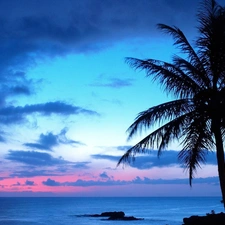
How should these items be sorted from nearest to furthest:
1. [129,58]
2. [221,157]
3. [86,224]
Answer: [221,157], [129,58], [86,224]

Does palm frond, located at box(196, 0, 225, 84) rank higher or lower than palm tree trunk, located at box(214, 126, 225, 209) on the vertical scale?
higher

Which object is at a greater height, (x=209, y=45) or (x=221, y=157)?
(x=209, y=45)

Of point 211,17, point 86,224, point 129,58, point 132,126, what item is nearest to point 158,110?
point 132,126

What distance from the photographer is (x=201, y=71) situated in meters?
15.8

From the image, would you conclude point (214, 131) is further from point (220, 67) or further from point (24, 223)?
point (24, 223)

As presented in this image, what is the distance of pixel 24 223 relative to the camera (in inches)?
3433

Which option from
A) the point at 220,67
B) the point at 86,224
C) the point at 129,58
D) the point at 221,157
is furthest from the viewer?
the point at 86,224

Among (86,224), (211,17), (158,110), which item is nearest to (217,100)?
(158,110)

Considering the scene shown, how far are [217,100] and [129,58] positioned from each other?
3.79m

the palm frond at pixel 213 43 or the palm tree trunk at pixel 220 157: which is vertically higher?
the palm frond at pixel 213 43

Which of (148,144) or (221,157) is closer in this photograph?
(221,157)

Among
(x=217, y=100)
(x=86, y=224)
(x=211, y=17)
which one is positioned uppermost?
(x=211, y=17)

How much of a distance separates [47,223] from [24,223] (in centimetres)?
440

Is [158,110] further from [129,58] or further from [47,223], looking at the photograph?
[47,223]
